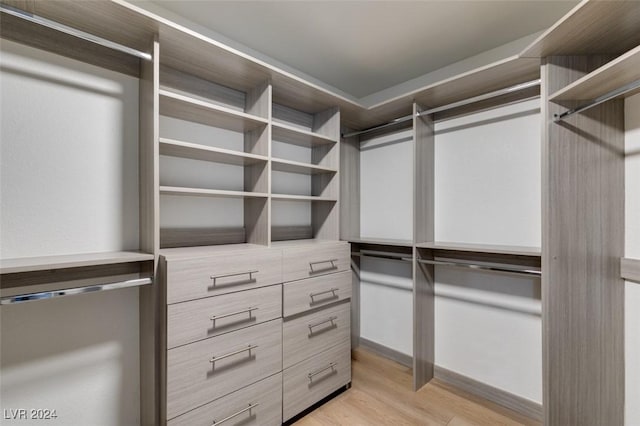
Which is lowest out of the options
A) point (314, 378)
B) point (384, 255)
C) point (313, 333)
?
point (314, 378)

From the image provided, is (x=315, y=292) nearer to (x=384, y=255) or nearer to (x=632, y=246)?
(x=384, y=255)

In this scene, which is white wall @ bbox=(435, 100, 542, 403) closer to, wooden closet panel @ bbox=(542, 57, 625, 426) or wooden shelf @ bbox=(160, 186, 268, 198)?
wooden closet panel @ bbox=(542, 57, 625, 426)

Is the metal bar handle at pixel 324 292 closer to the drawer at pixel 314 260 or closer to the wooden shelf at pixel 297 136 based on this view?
the drawer at pixel 314 260

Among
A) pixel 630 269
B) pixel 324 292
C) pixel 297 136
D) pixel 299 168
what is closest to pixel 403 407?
pixel 324 292

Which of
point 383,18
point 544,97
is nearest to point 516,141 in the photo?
point 544,97

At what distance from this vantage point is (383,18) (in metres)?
1.77

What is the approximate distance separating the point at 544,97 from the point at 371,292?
1.99 m

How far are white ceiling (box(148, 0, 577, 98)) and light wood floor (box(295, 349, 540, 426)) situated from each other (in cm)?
251

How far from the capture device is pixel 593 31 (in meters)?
1.23

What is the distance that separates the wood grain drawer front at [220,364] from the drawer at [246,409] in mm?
36

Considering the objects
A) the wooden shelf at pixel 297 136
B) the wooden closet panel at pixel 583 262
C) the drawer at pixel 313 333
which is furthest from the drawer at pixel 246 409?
the wooden shelf at pixel 297 136

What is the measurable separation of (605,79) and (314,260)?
1.68 metres

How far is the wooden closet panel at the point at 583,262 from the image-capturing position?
56.3 inches

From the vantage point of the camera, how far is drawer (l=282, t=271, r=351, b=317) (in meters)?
1.72
